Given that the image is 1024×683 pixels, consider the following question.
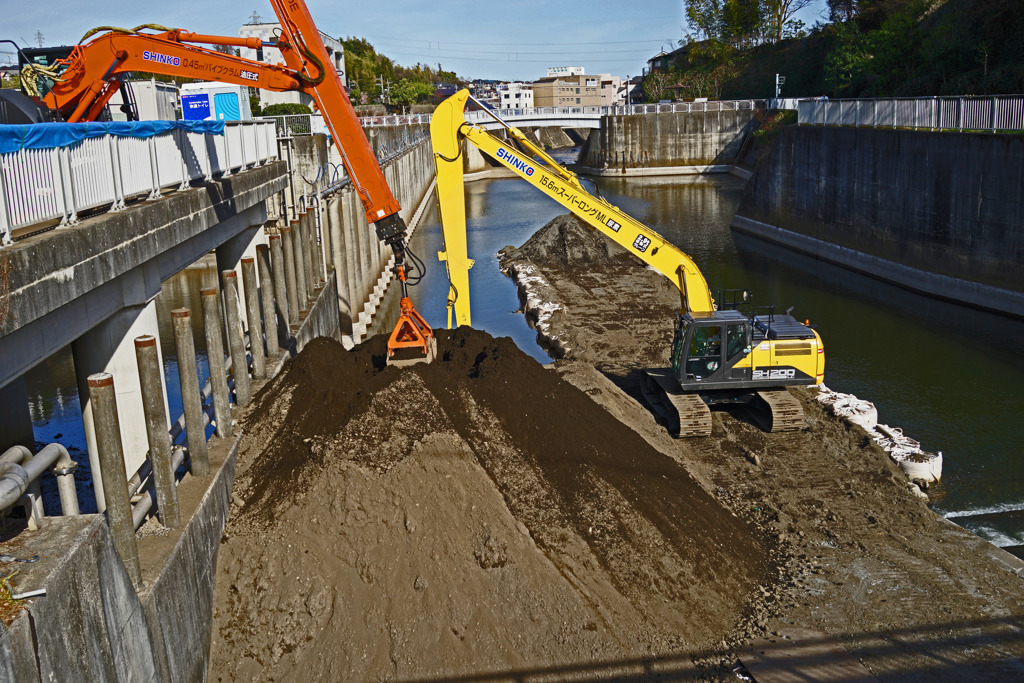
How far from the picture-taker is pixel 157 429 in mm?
8266

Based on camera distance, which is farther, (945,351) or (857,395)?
(945,351)

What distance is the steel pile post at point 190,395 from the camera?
9414mm

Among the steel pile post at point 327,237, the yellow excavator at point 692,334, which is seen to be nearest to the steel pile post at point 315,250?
the steel pile post at point 327,237

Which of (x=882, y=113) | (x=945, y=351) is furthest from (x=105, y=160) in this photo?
(x=882, y=113)

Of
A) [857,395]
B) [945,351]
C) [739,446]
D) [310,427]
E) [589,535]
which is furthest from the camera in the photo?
[945,351]

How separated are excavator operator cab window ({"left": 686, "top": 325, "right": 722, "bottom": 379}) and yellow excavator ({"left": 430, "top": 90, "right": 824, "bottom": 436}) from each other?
2 centimetres

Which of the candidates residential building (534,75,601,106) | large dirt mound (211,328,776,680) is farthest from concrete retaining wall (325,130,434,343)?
residential building (534,75,601,106)

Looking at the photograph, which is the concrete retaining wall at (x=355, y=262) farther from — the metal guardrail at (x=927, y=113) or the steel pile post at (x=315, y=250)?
the metal guardrail at (x=927, y=113)

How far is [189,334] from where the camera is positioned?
9562mm

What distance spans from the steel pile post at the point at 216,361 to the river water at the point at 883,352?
22.0 ft

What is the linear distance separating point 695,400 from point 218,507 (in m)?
8.63

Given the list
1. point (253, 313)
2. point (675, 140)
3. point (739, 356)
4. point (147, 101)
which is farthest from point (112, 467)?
point (675, 140)

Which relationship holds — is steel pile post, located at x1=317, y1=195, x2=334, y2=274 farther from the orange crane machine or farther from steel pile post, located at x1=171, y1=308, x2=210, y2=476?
steel pile post, located at x1=171, y1=308, x2=210, y2=476

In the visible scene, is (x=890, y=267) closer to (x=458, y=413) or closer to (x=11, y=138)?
(x=458, y=413)
